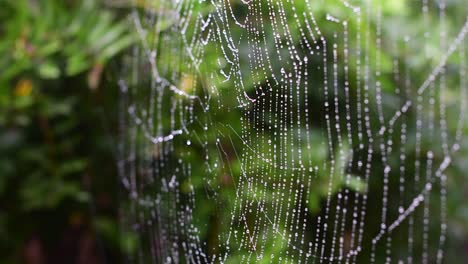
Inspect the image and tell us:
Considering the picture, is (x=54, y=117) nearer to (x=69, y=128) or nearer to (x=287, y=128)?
(x=69, y=128)

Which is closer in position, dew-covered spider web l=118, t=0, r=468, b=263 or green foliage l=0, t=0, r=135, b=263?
dew-covered spider web l=118, t=0, r=468, b=263

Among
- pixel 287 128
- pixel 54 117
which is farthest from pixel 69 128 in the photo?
pixel 287 128

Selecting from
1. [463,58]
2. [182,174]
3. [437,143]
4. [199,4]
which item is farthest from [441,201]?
[199,4]

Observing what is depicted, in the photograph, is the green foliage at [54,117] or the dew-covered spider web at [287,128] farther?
the green foliage at [54,117]

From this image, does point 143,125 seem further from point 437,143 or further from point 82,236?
point 437,143
